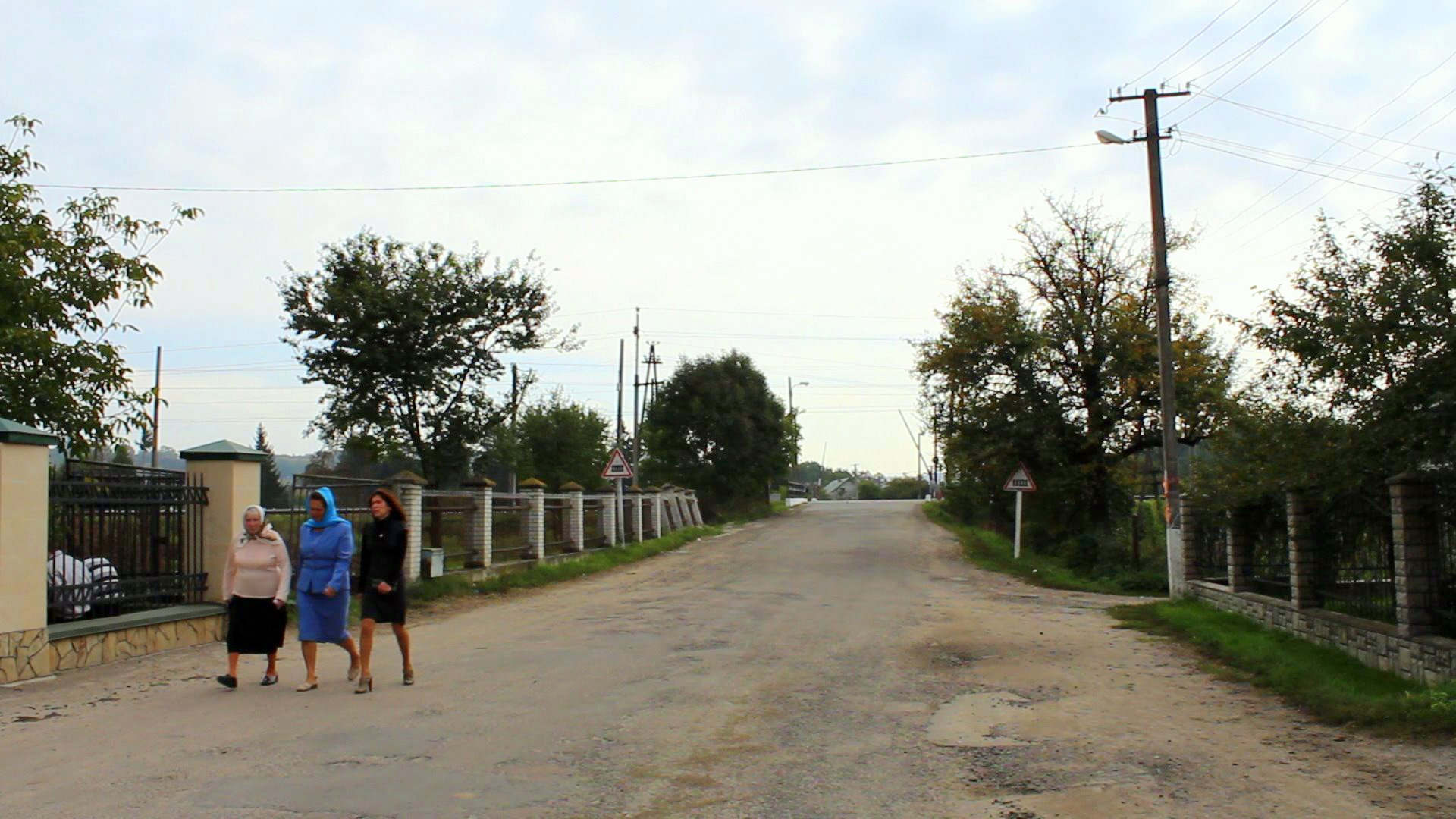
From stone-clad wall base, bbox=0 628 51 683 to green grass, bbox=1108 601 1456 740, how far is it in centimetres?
994

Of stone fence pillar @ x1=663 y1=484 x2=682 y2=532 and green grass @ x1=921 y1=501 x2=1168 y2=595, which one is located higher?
stone fence pillar @ x1=663 y1=484 x2=682 y2=532

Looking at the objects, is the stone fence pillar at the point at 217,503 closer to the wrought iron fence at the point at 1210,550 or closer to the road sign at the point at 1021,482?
the wrought iron fence at the point at 1210,550

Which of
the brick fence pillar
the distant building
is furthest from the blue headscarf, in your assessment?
the distant building

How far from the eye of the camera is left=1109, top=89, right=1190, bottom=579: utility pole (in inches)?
722

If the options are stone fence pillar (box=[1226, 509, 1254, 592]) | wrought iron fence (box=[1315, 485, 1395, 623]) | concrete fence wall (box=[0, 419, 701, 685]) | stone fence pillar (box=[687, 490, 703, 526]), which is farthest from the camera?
stone fence pillar (box=[687, 490, 703, 526])

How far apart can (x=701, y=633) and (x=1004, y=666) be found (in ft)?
11.4

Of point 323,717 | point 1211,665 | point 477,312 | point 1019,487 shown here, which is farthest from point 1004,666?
point 477,312

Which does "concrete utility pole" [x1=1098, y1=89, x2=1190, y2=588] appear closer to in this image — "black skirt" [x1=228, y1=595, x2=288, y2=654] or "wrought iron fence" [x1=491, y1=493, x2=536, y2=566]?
"wrought iron fence" [x1=491, y1=493, x2=536, y2=566]

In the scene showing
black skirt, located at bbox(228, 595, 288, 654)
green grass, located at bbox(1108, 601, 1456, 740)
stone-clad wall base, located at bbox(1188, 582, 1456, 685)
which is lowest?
green grass, located at bbox(1108, 601, 1456, 740)

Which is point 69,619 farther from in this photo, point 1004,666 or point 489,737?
point 1004,666

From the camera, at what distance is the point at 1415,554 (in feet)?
30.3

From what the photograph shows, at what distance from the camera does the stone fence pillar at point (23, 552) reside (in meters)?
9.30

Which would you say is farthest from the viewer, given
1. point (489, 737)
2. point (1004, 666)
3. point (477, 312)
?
point (477, 312)

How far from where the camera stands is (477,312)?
32.7 meters
